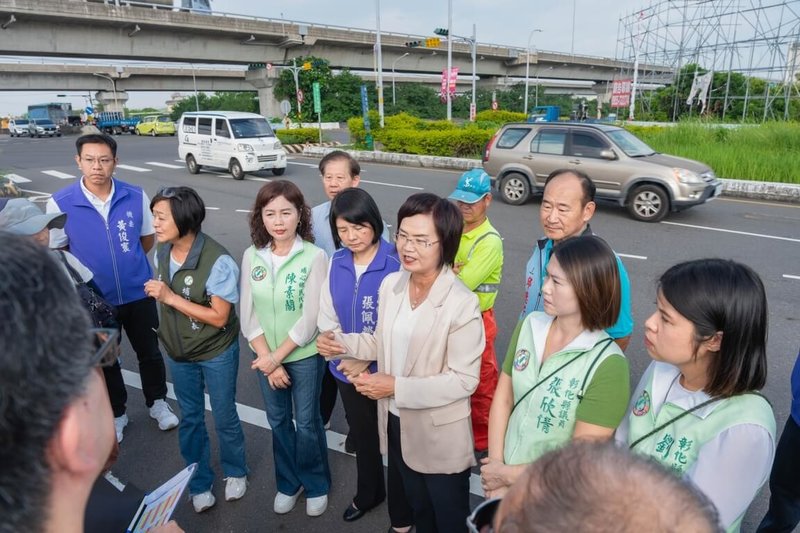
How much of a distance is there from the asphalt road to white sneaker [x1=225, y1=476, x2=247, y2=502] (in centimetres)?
4

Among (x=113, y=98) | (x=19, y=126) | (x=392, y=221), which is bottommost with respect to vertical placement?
(x=392, y=221)

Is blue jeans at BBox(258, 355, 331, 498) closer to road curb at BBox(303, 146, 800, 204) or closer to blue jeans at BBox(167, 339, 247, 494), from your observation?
blue jeans at BBox(167, 339, 247, 494)

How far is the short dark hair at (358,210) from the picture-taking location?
7.76ft

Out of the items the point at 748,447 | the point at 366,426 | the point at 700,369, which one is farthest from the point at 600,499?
the point at 366,426

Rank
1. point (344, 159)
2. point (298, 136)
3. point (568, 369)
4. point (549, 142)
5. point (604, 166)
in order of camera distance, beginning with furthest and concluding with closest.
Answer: point (298, 136) < point (549, 142) < point (604, 166) < point (344, 159) < point (568, 369)

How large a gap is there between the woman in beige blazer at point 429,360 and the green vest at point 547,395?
9.3 inches

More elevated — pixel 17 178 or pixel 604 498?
pixel 604 498

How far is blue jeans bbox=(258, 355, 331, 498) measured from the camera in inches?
103

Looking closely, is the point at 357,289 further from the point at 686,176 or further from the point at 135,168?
the point at 135,168

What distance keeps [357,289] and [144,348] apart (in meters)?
2.03

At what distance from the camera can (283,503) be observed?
2.71m

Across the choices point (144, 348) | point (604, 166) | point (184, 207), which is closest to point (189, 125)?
point (604, 166)

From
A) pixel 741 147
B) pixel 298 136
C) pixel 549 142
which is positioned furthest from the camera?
pixel 298 136

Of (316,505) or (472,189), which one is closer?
(316,505)
